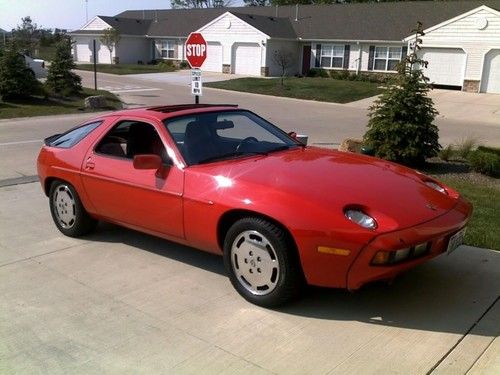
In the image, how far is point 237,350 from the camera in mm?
3410

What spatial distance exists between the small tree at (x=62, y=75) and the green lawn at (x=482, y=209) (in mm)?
17564

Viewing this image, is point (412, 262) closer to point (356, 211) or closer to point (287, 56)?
point (356, 211)

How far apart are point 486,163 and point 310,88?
71.4ft

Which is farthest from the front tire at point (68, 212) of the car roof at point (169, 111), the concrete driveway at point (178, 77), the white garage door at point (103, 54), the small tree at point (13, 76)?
the white garage door at point (103, 54)

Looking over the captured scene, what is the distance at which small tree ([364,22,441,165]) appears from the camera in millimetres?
9312

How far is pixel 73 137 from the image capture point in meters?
5.62

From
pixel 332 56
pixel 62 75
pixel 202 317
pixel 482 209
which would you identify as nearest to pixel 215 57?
pixel 332 56

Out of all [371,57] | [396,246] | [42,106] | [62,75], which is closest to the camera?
[396,246]

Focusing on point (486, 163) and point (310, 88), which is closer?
point (486, 163)

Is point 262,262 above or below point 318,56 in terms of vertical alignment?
below

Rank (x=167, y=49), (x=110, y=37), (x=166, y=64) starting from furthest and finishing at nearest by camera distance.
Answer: (x=167, y=49), (x=110, y=37), (x=166, y=64)

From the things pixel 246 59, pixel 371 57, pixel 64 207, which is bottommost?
pixel 64 207

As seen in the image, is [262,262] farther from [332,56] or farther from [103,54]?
[103,54]

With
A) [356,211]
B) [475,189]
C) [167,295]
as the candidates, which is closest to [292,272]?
[356,211]
